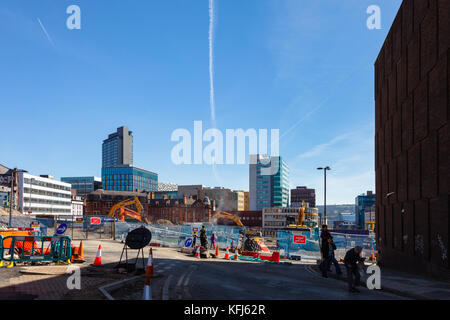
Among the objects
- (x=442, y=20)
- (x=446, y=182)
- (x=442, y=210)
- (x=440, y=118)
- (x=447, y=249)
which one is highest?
(x=442, y=20)

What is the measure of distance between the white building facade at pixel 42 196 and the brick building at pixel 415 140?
98557mm

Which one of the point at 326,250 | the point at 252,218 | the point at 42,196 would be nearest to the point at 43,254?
the point at 326,250

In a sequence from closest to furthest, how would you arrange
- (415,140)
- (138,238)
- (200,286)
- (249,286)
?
(200,286), (249,286), (138,238), (415,140)

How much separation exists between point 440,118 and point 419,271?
291 inches

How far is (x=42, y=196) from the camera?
125m

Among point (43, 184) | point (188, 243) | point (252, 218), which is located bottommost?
point (252, 218)

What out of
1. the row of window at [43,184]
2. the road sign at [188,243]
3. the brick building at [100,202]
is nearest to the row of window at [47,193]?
the row of window at [43,184]

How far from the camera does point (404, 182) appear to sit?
2005 cm

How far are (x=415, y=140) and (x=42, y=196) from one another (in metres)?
130

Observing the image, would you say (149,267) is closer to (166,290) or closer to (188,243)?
(166,290)

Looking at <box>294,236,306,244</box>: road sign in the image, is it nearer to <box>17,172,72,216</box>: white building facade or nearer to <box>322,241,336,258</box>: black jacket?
<box>322,241,336,258</box>: black jacket

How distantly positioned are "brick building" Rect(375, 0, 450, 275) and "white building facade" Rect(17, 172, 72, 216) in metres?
98.6
